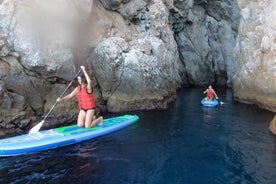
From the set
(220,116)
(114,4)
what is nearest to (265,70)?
(220,116)

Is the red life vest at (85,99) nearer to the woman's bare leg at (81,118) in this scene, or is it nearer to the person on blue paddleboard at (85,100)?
the person on blue paddleboard at (85,100)

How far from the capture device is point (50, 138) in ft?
40.8

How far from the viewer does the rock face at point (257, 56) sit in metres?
20.8

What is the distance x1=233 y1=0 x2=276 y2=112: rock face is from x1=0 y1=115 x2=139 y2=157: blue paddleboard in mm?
10431

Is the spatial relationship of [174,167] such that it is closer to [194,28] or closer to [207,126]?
[207,126]

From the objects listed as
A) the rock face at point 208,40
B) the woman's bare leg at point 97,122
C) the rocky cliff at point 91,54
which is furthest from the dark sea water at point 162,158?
the rock face at point 208,40

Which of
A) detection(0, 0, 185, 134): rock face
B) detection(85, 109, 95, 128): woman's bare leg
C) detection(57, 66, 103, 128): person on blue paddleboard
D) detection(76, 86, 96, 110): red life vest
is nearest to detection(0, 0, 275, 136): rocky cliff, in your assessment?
detection(0, 0, 185, 134): rock face

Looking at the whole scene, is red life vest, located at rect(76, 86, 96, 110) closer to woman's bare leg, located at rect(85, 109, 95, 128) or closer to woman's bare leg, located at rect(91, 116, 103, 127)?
woman's bare leg, located at rect(85, 109, 95, 128)

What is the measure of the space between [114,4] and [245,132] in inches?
442

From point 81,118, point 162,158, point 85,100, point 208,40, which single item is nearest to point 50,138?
point 81,118

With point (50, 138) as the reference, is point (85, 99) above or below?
above

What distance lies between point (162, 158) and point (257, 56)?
13917mm

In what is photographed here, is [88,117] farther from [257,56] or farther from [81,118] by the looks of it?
[257,56]

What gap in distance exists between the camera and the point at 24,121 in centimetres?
1487
